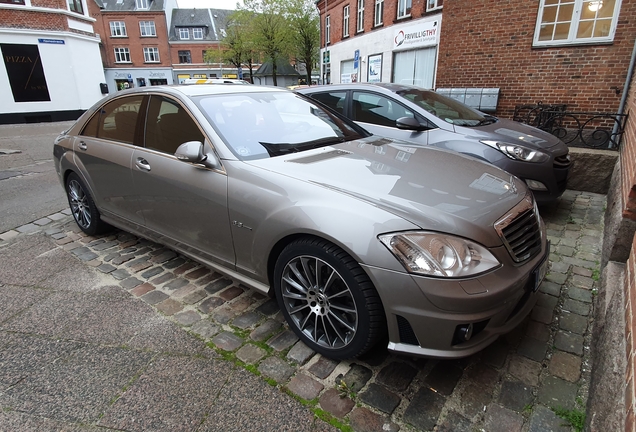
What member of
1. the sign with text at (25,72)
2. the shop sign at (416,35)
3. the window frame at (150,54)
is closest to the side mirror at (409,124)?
the shop sign at (416,35)

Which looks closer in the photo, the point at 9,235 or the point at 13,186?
the point at 9,235

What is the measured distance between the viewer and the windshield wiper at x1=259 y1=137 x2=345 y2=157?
2732mm

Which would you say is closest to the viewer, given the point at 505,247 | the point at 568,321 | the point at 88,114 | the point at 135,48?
the point at 505,247

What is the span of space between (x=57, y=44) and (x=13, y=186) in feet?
54.3

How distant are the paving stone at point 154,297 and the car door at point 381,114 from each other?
331cm

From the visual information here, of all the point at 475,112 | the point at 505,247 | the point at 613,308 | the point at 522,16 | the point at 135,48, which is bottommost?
the point at 613,308

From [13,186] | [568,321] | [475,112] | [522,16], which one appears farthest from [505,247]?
[522,16]

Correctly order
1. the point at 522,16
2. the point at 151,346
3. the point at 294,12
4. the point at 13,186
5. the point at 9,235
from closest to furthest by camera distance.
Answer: the point at 151,346
the point at 9,235
the point at 13,186
the point at 522,16
the point at 294,12

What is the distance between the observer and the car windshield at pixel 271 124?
2752 mm

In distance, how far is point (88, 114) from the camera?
4.09m

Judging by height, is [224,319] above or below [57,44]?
below

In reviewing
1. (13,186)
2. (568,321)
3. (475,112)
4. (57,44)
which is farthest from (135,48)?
(568,321)

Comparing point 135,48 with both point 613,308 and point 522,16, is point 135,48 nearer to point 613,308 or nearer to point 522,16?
point 522,16

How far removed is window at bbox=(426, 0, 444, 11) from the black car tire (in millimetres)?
13994
